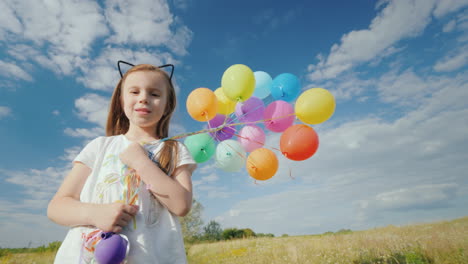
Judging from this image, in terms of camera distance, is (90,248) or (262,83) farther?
(262,83)

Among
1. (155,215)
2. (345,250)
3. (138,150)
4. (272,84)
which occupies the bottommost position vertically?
(345,250)

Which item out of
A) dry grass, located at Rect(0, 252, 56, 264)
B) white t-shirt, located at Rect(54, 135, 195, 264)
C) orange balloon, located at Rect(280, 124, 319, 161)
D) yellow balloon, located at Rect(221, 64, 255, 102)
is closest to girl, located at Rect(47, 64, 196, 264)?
white t-shirt, located at Rect(54, 135, 195, 264)

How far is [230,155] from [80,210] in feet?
7.70

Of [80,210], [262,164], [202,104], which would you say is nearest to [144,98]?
[80,210]

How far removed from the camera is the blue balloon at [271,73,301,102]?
11.6 feet

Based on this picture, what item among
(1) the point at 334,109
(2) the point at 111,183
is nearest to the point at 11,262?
(2) the point at 111,183

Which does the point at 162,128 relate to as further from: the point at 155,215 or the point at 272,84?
the point at 272,84

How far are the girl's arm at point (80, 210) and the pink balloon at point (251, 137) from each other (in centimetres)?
224

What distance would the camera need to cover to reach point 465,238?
5.24m

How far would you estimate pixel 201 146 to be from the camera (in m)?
3.41

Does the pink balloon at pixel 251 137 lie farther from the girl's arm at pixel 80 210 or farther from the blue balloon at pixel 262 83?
the girl's arm at pixel 80 210

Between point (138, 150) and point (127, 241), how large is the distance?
1.51 feet

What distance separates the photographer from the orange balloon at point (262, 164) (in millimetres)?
3252

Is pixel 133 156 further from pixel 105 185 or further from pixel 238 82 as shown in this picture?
pixel 238 82
